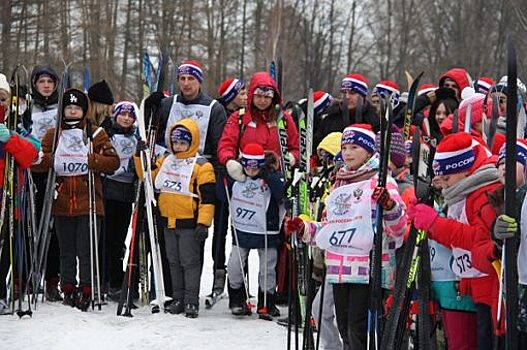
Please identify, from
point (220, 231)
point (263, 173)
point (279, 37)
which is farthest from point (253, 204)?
point (279, 37)

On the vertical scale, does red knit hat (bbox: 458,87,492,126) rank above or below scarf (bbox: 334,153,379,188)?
above

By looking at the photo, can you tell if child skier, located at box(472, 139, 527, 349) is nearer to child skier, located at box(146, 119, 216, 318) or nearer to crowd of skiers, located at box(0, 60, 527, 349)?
crowd of skiers, located at box(0, 60, 527, 349)

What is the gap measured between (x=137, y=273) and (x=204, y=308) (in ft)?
2.30

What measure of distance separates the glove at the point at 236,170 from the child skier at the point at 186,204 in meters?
0.18

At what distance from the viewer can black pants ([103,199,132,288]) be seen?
7410 millimetres

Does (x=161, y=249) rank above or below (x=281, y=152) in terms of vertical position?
below

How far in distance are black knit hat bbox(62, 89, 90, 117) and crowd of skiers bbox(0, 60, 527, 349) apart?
14mm

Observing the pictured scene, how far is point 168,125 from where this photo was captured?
7207mm

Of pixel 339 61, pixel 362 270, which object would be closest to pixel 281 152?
pixel 362 270

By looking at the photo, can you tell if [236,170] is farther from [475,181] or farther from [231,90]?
[475,181]

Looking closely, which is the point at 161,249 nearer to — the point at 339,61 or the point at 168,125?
the point at 168,125

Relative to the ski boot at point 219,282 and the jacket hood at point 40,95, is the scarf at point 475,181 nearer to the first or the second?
the ski boot at point 219,282

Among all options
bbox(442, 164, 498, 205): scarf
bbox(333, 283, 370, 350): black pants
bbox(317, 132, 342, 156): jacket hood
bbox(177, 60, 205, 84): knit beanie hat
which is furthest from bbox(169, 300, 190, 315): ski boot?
bbox(442, 164, 498, 205): scarf

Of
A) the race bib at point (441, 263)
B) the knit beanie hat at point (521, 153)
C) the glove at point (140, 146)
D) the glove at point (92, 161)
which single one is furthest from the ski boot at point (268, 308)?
the knit beanie hat at point (521, 153)
